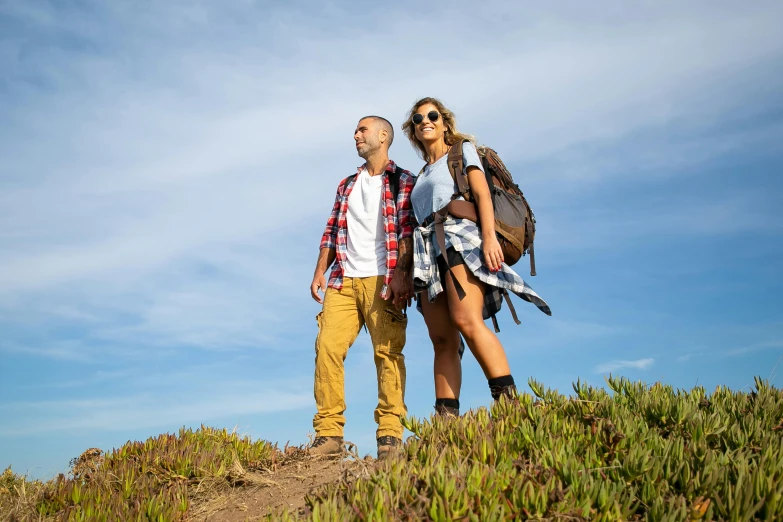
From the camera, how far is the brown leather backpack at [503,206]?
5418 millimetres

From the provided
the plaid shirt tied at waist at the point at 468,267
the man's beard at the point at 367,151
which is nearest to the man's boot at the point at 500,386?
the plaid shirt tied at waist at the point at 468,267

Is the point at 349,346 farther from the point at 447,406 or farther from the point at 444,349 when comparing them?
the point at 447,406

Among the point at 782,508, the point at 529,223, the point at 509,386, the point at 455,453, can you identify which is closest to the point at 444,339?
the point at 509,386

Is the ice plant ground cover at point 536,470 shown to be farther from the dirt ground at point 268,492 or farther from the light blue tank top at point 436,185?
the light blue tank top at point 436,185

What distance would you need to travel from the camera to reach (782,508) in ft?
10.1

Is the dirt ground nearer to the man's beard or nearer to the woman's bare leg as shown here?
the woman's bare leg

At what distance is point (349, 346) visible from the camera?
21.5ft

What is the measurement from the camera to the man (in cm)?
622

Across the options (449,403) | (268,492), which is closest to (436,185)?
(449,403)

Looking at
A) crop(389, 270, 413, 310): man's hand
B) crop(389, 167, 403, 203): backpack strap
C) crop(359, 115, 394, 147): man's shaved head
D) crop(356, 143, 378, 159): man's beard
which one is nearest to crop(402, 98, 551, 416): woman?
crop(389, 270, 413, 310): man's hand

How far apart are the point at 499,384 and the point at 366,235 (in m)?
2.18

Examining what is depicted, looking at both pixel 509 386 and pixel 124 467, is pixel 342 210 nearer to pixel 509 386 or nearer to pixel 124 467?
pixel 509 386

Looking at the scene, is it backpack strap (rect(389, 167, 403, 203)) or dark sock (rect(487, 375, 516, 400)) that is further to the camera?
backpack strap (rect(389, 167, 403, 203))

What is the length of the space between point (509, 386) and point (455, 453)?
137 centimetres
